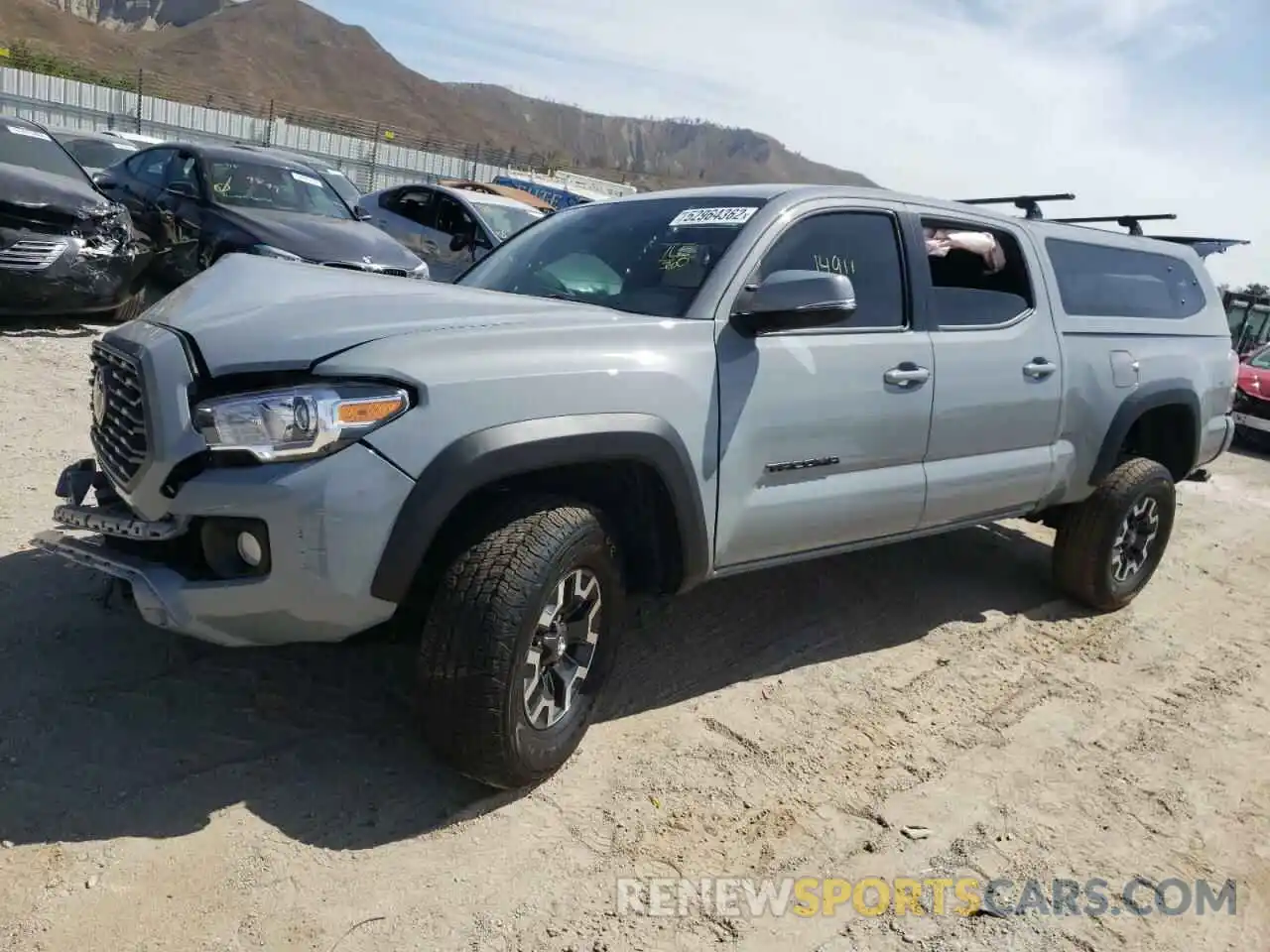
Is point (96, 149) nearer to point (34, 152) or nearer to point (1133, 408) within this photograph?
point (34, 152)

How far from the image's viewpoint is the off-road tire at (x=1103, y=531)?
4.80m

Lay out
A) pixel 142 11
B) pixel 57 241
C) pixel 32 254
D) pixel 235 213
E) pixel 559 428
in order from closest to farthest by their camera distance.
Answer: pixel 559 428 < pixel 32 254 < pixel 57 241 < pixel 235 213 < pixel 142 11

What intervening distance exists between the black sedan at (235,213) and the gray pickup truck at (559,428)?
182 inches

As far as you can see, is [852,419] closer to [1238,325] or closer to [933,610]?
[933,610]

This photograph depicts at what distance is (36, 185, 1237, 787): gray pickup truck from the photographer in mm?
2486

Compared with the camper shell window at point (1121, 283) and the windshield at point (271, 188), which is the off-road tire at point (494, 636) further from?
the windshield at point (271, 188)

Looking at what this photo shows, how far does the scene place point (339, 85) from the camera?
328 ft

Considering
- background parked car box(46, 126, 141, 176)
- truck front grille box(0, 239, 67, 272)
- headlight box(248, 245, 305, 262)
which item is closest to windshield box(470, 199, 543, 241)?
headlight box(248, 245, 305, 262)

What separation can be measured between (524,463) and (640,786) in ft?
3.51

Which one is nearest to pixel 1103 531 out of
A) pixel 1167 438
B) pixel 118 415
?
pixel 1167 438

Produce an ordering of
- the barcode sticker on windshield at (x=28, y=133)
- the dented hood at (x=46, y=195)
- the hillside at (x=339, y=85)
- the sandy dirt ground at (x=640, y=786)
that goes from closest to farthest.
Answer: the sandy dirt ground at (x=640, y=786)
the dented hood at (x=46, y=195)
the barcode sticker on windshield at (x=28, y=133)
the hillside at (x=339, y=85)

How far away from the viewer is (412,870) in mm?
2533

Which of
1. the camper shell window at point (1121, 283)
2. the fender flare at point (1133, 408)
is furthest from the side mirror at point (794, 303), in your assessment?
the fender flare at point (1133, 408)

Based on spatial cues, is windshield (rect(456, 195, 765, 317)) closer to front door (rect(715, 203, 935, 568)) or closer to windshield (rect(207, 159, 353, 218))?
front door (rect(715, 203, 935, 568))
